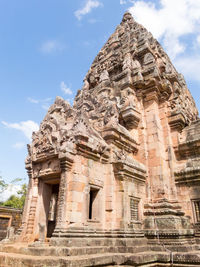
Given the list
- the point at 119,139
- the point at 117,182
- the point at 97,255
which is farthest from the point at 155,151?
the point at 97,255

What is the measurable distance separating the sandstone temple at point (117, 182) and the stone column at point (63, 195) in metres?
0.03

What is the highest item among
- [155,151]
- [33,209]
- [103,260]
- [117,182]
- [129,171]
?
[155,151]

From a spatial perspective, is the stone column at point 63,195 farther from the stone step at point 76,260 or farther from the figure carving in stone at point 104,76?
the figure carving in stone at point 104,76

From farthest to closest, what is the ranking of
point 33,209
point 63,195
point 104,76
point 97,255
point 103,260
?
point 104,76 → point 33,209 → point 63,195 → point 97,255 → point 103,260

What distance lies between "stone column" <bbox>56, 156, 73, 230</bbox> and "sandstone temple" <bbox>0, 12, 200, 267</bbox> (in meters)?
0.03

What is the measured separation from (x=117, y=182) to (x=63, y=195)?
223 cm

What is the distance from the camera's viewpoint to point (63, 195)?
6.61 metres

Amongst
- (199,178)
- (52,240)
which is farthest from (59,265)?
(199,178)

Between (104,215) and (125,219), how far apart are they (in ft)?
2.33

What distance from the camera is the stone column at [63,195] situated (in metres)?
6.33

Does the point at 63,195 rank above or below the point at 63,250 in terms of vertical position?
above

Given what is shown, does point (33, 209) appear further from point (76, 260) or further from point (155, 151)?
point (155, 151)

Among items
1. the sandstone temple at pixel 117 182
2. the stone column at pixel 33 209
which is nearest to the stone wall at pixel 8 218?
the sandstone temple at pixel 117 182

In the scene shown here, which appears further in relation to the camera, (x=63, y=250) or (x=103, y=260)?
(x=103, y=260)
